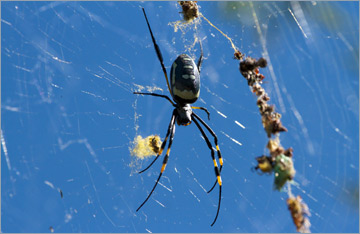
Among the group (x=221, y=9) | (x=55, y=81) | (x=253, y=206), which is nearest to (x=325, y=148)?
(x=253, y=206)

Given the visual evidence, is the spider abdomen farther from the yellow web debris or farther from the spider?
the yellow web debris

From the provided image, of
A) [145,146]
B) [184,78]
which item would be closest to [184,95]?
[184,78]

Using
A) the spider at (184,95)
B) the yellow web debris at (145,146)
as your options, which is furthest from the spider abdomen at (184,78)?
the yellow web debris at (145,146)

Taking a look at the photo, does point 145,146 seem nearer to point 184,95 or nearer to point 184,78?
point 184,95

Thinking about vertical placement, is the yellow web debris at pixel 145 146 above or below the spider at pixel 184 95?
below

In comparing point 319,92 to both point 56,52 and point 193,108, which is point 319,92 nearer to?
point 193,108

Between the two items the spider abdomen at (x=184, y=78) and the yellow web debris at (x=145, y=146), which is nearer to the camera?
the spider abdomen at (x=184, y=78)

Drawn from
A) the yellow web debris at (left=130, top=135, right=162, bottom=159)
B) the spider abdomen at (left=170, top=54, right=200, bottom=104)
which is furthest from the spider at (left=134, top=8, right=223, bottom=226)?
the yellow web debris at (left=130, top=135, right=162, bottom=159)

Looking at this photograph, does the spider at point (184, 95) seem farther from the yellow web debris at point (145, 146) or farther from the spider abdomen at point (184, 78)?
the yellow web debris at point (145, 146)

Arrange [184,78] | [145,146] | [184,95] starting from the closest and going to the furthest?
[184,78], [184,95], [145,146]

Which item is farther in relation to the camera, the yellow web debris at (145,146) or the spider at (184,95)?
the yellow web debris at (145,146)
